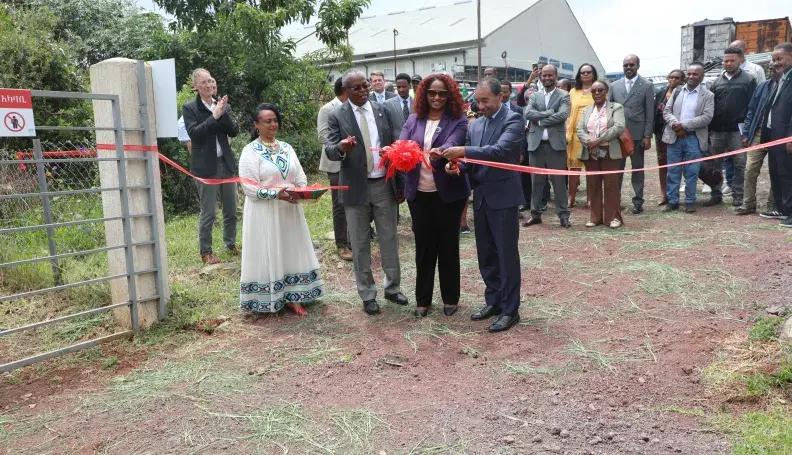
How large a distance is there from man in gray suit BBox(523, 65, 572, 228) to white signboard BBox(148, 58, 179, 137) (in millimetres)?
5090


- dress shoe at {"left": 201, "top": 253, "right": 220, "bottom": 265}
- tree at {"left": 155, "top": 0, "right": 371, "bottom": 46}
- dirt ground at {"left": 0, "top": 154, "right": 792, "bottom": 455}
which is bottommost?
dirt ground at {"left": 0, "top": 154, "right": 792, "bottom": 455}

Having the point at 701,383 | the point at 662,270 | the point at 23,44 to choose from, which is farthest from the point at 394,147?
the point at 23,44

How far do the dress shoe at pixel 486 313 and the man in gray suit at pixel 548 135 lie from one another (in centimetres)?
377

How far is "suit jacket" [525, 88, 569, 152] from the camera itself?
27.5 feet

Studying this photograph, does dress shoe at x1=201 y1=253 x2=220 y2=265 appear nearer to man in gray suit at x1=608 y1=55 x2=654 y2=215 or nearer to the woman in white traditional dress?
the woman in white traditional dress

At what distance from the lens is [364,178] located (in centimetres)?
538

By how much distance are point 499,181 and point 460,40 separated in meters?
35.3

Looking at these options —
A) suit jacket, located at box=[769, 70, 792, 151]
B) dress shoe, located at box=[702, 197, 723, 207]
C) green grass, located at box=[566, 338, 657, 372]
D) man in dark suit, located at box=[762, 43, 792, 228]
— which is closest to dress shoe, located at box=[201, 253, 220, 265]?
green grass, located at box=[566, 338, 657, 372]

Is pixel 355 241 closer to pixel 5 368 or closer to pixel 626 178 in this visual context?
Result: pixel 5 368

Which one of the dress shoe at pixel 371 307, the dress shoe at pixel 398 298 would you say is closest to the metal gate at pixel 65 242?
the dress shoe at pixel 371 307

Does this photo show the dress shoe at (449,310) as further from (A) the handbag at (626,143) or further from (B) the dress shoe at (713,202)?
(B) the dress shoe at (713,202)

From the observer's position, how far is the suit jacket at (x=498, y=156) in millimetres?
4754

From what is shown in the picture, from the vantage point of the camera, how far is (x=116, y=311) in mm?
5371

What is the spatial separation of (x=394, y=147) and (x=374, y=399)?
211cm
